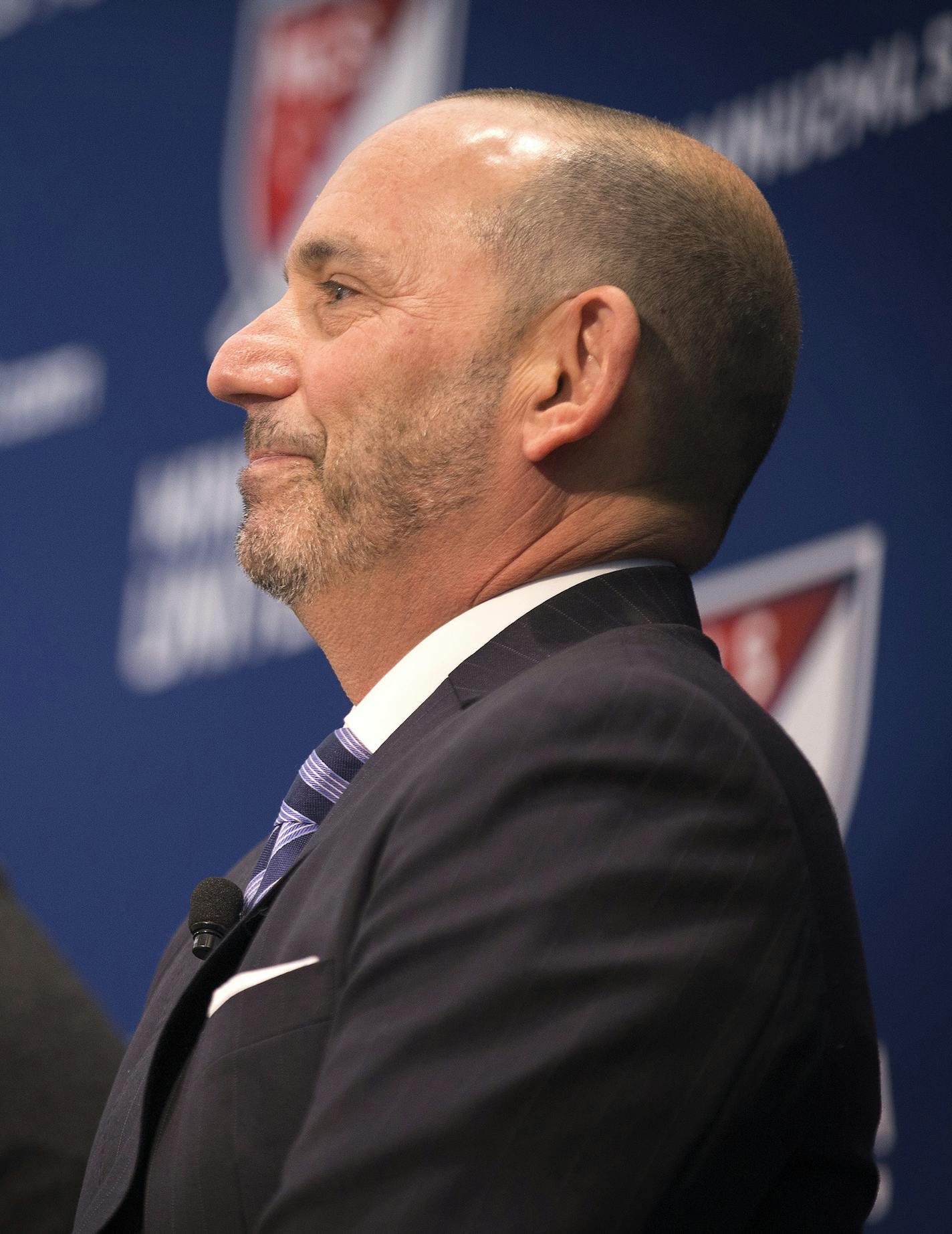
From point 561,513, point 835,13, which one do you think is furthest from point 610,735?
point 835,13

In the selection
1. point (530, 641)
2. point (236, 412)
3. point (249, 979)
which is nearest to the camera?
point (249, 979)

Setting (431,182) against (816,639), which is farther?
(816,639)

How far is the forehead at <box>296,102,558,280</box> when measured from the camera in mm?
1007

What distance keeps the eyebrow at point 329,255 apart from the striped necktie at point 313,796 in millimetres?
329

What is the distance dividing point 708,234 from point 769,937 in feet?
1.69

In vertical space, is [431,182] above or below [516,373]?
above

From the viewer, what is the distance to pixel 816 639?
1.68 metres

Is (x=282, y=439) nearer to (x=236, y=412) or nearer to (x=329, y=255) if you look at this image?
(x=329, y=255)

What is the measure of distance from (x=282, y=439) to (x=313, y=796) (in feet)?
0.83

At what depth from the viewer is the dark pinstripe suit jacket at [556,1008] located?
0.63 m

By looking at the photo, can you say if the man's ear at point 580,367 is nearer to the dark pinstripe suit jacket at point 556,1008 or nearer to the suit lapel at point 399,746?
the suit lapel at point 399,746

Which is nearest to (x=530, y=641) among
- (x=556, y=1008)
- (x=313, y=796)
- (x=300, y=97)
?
(x=313, y=796)

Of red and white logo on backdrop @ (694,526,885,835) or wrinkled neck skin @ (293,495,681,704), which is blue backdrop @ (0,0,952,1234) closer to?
red and white logo on backdrop @ (694,526,885,835)

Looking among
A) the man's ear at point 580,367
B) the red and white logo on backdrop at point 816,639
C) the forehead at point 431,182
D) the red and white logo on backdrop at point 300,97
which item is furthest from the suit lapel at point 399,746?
the red and white logo on backdrop at point 300,97
